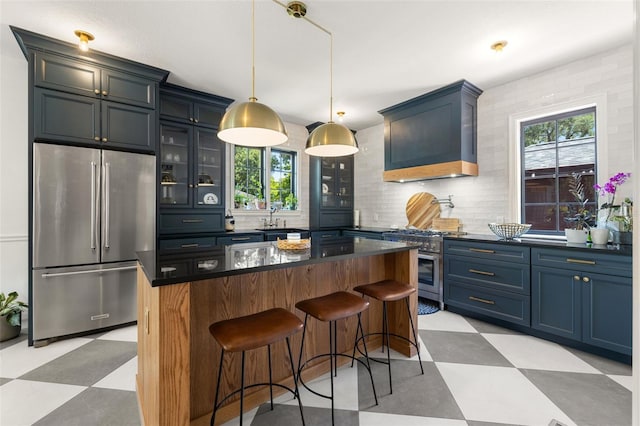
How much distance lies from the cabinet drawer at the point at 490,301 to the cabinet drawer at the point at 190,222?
10.1 feet

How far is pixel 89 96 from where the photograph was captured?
2840 millimetres

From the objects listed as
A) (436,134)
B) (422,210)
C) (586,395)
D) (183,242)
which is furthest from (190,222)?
(586,395)

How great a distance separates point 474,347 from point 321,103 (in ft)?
11.4

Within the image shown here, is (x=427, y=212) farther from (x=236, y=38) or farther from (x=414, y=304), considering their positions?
(x=236, y=38)

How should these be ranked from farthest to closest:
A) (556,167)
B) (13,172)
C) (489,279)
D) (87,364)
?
(556,167)
(489,279)
(13,172)
(87,364)

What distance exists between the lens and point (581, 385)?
2035 mm

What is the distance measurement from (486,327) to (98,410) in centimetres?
336

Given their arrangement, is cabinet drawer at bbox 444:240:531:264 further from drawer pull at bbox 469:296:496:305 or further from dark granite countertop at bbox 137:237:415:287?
dark granite countertop at bbox 137:237:415:287

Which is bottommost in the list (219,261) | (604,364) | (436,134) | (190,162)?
(604,364)

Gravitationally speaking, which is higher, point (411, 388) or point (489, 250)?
point (489, 250)

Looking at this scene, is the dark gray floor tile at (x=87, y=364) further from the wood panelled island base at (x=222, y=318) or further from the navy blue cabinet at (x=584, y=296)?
the navy blue cabinet at (x=584, y=296)

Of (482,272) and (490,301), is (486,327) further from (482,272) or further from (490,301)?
(482,272)

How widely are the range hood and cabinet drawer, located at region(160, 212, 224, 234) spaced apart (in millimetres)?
2621

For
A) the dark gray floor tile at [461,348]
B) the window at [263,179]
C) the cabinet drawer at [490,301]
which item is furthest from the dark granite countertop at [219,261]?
the window at [263,179]
